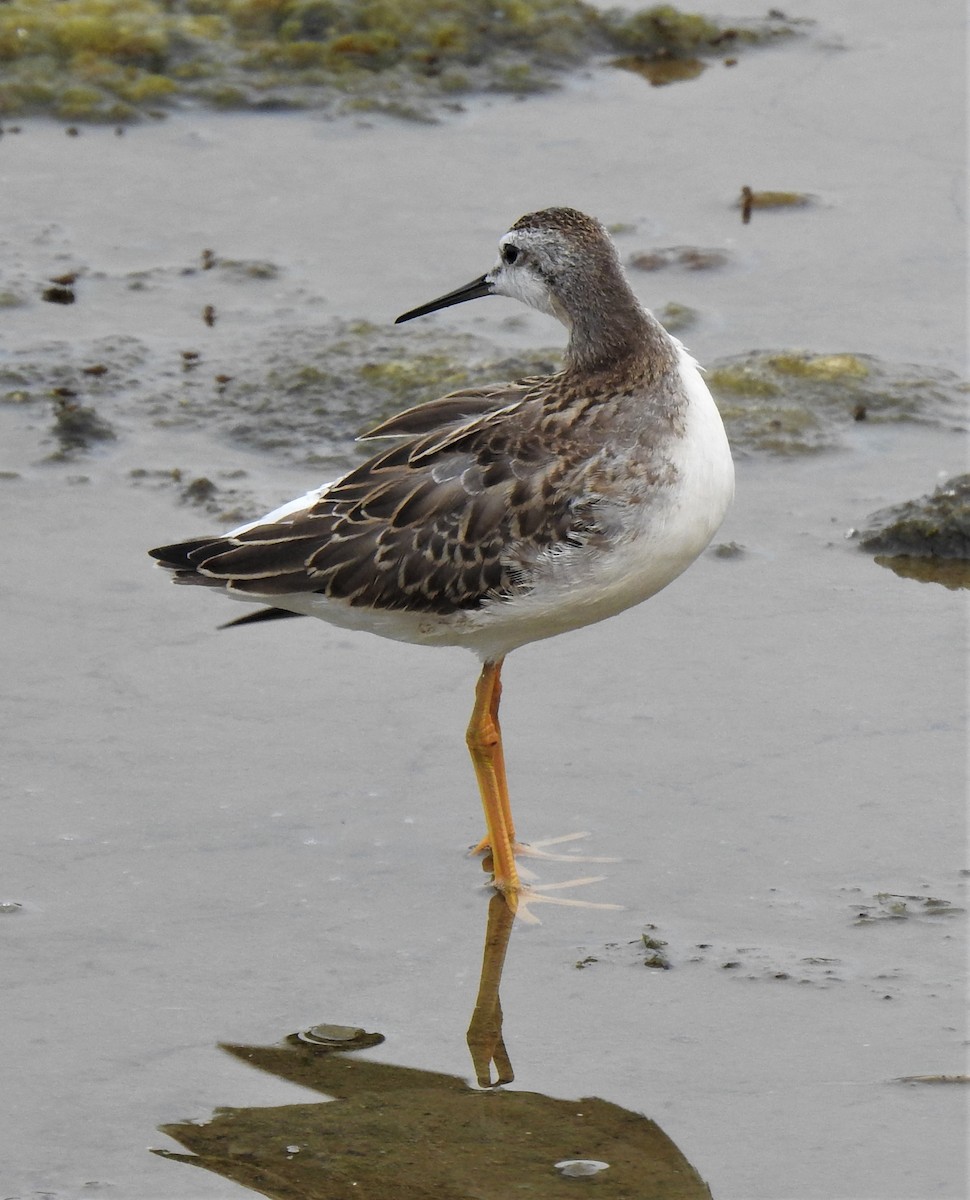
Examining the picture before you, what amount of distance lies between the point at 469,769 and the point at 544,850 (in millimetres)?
593

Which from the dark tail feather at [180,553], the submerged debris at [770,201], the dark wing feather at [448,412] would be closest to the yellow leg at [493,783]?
the dark wing feather at [448,412]

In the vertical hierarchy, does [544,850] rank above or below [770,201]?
below

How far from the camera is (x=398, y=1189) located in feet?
16.1

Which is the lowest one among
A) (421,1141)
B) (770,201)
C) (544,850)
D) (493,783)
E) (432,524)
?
(421,1141)

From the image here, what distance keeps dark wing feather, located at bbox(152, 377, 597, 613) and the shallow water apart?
2.47 feet

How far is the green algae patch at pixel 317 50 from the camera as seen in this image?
40.5 ft

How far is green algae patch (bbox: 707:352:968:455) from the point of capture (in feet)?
29.8

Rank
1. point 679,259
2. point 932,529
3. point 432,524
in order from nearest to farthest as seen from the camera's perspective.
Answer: point 432,524 → point 932,529 → point 679,259

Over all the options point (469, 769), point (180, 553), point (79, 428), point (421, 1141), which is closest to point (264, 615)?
point (180, 553)

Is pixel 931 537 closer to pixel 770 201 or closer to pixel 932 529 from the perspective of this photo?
pixel 932 529

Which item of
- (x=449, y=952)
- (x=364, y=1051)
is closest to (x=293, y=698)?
(x=449, y=952)

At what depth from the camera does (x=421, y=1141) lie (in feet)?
16.7

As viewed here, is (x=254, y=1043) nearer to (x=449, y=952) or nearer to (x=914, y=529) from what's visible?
(x=449, y=952)

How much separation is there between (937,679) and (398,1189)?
10.9ft
